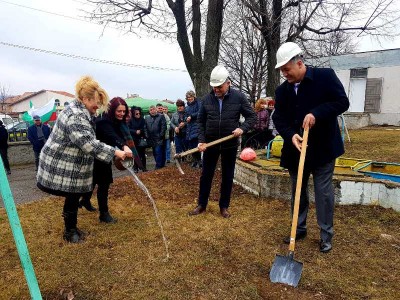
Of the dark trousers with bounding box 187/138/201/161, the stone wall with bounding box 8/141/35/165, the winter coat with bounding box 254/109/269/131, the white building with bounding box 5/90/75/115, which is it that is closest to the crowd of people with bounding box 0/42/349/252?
the dark trousers with bounding box 187/138/201/161

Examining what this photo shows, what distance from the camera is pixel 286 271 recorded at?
8.95 feet

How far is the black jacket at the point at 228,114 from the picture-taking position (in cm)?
401

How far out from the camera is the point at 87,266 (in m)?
3.01

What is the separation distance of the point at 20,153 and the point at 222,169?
11865 millimetres

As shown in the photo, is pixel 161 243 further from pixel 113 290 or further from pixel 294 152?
pixel 294 152

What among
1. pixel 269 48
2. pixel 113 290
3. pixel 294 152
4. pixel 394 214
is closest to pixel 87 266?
pixel 113 290

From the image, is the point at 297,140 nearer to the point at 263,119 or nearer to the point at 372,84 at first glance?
the point at 263,119

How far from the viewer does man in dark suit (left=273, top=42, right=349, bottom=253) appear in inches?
118

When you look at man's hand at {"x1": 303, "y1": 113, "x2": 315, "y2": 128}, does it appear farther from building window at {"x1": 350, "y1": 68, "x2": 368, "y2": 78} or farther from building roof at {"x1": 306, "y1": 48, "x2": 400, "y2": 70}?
building window at {"x1": 350, "y1": 68, "x2": 368, "y2": 78}

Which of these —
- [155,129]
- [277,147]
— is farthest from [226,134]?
[155,129]

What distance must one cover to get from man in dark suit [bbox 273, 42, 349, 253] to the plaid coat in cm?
183

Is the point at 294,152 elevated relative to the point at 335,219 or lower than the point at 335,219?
elevated

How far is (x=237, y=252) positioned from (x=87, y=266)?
4.75 feet

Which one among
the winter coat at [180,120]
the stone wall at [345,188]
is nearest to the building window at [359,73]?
the winter coat at [180,120]
